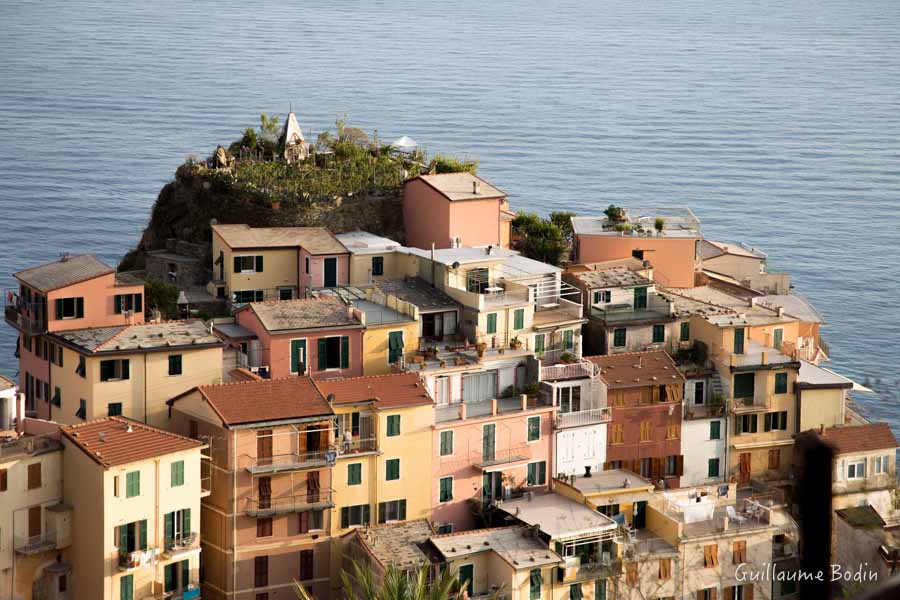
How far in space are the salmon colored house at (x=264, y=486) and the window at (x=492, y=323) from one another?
7653 mm

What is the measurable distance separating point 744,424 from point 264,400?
15733 mm

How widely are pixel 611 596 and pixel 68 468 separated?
45.4ft

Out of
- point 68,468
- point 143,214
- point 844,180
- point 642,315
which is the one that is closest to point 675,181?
point 844,180

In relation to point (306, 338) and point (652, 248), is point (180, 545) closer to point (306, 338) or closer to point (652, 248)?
point (306, 338)

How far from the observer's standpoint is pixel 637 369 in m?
45.5

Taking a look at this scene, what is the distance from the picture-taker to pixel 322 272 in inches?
1905

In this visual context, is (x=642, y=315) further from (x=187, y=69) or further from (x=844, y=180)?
(x=187, y=69)

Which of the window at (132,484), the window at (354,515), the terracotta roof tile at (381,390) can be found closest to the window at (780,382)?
the terracotta roof tile at (381,390)

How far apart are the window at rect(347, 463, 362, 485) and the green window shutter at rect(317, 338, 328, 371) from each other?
402 cm

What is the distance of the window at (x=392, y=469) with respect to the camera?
4016 cm

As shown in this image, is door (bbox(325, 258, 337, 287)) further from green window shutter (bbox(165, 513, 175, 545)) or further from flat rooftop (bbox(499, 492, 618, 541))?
green window shutter (bbox(165, 513, 175, 545))

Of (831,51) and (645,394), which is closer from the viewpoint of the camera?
(645,394)

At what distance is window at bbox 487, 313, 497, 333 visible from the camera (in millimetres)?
45156

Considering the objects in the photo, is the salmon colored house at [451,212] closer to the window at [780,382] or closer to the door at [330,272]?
the door at [330,272]
